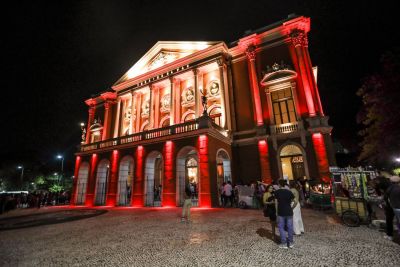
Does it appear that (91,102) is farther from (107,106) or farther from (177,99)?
(177,99)

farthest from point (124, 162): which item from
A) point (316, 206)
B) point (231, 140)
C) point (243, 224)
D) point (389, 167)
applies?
point (389, 167)

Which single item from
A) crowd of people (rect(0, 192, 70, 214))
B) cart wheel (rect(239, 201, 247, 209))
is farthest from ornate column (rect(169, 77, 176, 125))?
crowd of people (rect(0, 192, 70, 214))

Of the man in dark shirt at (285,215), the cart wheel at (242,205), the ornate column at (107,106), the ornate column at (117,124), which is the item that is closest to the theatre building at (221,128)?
the cart wheel at (242,205)

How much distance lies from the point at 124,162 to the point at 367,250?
57.8 feet

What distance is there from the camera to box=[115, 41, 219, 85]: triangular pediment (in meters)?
23.1

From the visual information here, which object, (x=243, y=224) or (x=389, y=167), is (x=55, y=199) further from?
(x=389, y=167)

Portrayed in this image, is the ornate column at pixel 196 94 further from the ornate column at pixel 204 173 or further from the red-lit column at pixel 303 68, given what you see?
the red-lit column at pixel 303 68

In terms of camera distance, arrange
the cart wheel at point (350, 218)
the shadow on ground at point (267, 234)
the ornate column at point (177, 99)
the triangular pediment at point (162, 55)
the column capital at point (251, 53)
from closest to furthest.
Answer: the shadow on ground at point (267, 234) < the cart wheel at point (350, 218) < the column capital at point (251, 53) < the ornate column at point (177, 99) < the triangular pediment at point (162, 55)

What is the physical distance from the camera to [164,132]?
16766 mm

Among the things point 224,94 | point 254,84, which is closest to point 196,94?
point 224,94

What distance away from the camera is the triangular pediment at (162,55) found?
23.1 meters

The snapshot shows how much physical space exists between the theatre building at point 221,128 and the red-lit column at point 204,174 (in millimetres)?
68

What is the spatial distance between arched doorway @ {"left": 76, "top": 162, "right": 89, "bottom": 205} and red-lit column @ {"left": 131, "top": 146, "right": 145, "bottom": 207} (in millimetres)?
7756

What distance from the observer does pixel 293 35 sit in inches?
731
